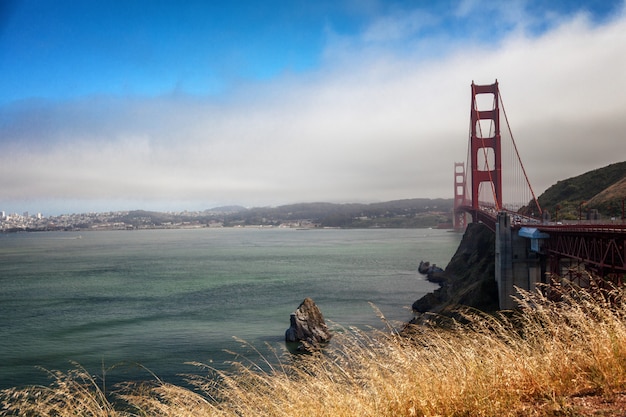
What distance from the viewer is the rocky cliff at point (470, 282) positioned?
36.1 meters

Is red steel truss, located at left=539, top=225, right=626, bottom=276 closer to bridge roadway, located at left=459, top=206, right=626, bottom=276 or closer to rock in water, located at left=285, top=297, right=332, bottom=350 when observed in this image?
bridge roadway, located at left=459, top=206, right=626, bottom=276

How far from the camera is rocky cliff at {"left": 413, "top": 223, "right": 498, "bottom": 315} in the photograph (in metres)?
36.1

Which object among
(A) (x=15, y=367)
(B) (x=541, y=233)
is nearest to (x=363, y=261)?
(B) (x=541, y=233)

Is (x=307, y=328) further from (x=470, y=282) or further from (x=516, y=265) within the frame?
(x=470, y=282)

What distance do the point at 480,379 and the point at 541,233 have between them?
2884cm

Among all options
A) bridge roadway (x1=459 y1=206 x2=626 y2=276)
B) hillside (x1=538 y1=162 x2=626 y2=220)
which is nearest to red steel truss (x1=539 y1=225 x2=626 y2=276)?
bridge roadway (x1=459 y1=206 x2=626 y2=276)

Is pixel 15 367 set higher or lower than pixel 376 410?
lower

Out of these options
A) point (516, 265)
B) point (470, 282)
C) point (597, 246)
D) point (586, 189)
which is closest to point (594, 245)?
point (597, 246)

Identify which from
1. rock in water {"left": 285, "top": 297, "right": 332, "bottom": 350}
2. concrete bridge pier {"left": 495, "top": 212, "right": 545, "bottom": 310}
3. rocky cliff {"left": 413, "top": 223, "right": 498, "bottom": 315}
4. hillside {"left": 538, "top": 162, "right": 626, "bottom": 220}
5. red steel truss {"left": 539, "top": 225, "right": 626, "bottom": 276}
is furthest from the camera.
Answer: hillside {"left": 538, "top": 162, "right": 626, "bottom": 220}

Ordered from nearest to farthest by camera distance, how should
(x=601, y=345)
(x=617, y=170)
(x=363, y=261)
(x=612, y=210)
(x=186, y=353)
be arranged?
1. (x=601, y=345)
2. (x=186, y=353)
3. (x=612, y=210)
4. (x=617, y=170)
5. (x=363, y=261)

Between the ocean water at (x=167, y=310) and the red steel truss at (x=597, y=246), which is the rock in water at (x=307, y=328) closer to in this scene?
the ocean water at (x=167, y=310)

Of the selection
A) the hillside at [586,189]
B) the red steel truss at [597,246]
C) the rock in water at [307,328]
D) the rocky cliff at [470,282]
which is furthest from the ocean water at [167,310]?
the hillside at [586,189]

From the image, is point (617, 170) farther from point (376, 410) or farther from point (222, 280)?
point (376, 410)

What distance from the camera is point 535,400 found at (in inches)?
221
